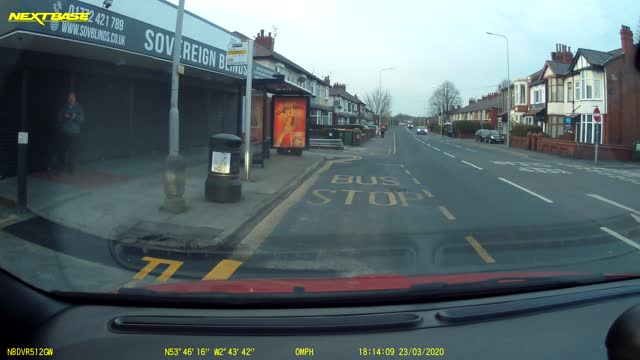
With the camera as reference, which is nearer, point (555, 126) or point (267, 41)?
point (267, 41)

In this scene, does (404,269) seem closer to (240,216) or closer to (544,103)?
(240,216)

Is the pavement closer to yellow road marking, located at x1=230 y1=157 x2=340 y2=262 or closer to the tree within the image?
yellow road marking, located at x1=230 y1=157 x2=340 y2=262

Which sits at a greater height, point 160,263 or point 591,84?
point 591,84

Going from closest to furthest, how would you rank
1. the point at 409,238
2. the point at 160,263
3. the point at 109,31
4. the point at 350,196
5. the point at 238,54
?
1. the point at 160,263
2. the point at 409,238
3. the point at 109,31
4. the point at 350,196
5. the point at 238,54

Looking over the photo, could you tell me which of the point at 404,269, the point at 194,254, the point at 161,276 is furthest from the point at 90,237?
the point at 404,269

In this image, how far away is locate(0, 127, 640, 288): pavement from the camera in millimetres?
5574

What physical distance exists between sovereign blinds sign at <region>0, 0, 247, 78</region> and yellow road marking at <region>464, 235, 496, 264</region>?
8.19 m

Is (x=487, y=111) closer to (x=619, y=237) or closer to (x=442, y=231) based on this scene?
(x=619, y=237)

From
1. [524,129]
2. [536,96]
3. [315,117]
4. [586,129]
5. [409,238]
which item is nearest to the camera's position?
[409,238]

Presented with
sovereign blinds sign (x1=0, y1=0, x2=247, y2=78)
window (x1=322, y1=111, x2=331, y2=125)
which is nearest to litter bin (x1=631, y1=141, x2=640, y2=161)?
sovereign blinds sign (x1=0, y1=0, x2=247, y2=78)

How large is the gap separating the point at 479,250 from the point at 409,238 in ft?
3.26

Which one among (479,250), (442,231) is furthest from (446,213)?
(479,250)

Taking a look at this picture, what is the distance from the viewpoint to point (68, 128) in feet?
36.9

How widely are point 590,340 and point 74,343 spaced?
281 cm
